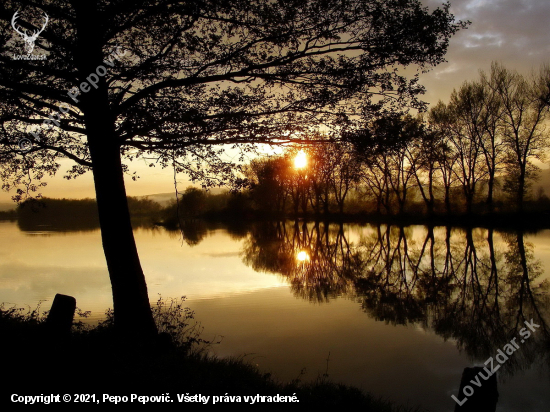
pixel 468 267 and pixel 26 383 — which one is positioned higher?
pixel 26 383

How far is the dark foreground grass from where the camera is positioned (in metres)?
3.84

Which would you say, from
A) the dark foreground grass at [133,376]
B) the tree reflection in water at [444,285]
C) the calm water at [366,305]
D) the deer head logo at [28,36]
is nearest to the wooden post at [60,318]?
the dark foreground grass at [133,376]

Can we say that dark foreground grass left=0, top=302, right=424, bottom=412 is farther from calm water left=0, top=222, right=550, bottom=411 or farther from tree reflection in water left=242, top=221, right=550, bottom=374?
tree reflection in water left=242, top=221, right=550, bottom=374

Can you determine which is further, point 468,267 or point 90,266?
point 90,266

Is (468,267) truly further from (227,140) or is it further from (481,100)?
(481,100)

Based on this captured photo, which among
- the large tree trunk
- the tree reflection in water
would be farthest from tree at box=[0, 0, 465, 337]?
the tree reflection in water

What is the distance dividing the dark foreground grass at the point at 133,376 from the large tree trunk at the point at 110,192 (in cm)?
62

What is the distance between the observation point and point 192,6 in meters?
5.51

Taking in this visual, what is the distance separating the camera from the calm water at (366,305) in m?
6.08

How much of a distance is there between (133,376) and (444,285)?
35.1ft

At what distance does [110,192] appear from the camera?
229 inches

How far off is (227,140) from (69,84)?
3.14 m

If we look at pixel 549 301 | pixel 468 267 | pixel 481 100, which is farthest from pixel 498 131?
pixel 549 301

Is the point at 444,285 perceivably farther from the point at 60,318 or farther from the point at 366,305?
the point at 60,318
